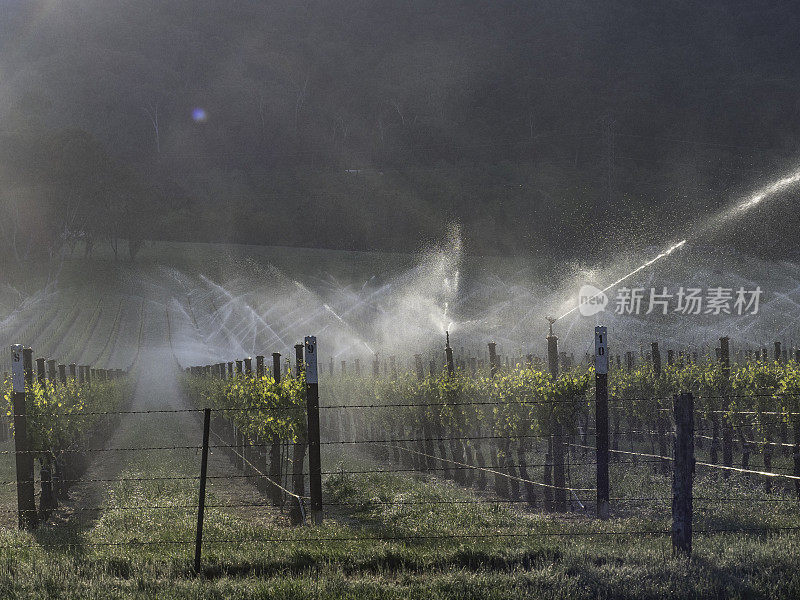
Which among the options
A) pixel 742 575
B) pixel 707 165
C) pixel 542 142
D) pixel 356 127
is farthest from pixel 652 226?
pixel 742 575

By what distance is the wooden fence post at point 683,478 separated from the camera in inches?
312

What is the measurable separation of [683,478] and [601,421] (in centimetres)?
419

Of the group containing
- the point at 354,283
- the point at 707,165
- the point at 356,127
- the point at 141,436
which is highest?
the point at 356,127

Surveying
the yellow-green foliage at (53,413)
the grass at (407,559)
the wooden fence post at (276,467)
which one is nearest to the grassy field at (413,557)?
the grass at (407,559)

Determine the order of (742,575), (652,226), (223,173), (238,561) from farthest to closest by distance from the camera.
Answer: (223,173) < (652,226) < (238,561) < (742,575)

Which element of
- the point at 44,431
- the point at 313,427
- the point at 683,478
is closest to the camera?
the point at 683,478

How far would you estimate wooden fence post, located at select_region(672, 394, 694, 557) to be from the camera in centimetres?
792

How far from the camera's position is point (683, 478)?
26.2 ft

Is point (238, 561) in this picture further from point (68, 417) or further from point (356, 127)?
point (356, 127)

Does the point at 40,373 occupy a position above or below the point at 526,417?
above

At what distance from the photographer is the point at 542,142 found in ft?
582

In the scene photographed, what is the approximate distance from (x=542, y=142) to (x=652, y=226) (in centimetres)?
4323

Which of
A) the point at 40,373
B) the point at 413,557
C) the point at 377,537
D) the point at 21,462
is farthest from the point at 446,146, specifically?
the point at 413,557

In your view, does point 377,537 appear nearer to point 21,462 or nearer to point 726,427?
point 21,462
